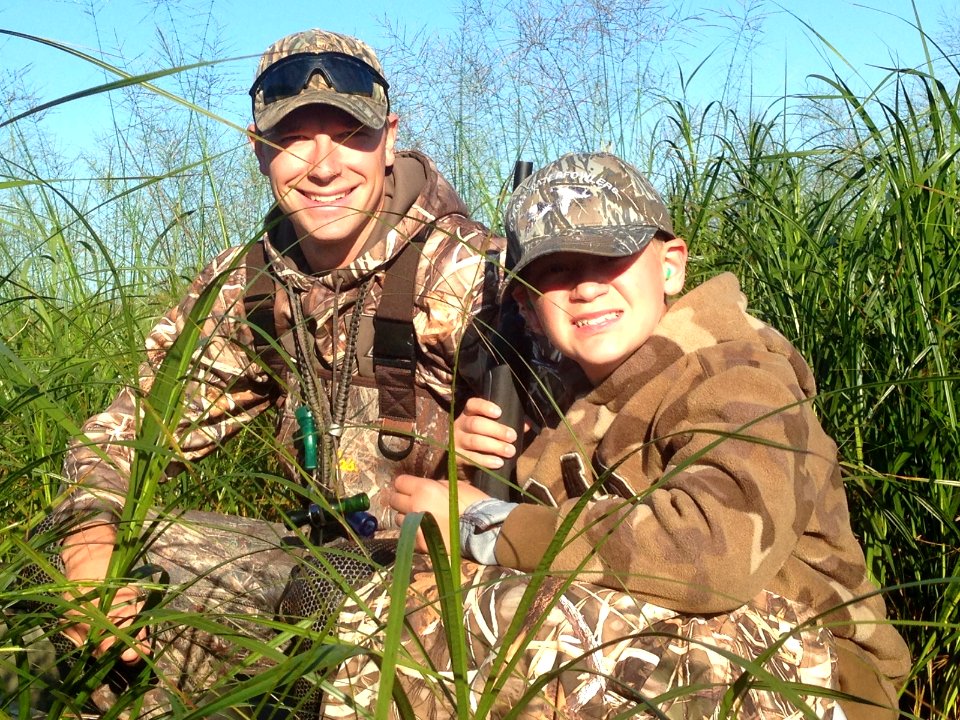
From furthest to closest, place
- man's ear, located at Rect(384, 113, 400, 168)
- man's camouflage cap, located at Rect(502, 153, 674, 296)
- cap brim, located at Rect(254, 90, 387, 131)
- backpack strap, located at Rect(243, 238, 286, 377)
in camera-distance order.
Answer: man's ear, located at Rect(384, 113, 400, 168)
backpack strap, located at Rect(243, 238, 286, 377)
cap brim, located at Rect(254, 90, 387, 131)
man's camouflage cap, located at Rect(502, 153, 674, 296)

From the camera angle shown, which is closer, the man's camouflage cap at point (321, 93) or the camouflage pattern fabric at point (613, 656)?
the camouflage pattern fabric at point (613, 656)

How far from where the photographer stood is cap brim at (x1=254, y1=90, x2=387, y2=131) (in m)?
2.96

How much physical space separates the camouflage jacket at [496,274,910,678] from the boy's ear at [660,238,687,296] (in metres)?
0.16

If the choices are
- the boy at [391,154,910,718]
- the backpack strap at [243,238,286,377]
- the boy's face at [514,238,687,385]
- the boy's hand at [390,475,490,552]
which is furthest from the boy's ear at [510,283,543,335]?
the backpack strap at [243,238,286,377]

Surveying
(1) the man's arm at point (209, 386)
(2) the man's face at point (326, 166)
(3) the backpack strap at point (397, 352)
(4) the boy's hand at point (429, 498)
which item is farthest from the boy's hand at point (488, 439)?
(2) the man's face at point (326, 166)

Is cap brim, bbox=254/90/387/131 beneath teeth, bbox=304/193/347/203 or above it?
above

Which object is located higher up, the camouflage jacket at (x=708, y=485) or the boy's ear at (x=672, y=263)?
the boy's ear at (x=672, y=263)

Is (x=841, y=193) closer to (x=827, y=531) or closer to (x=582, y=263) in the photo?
(x=582, y=263)

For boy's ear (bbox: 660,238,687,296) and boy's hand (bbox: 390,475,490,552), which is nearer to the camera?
boy's hand (bbox: 390,475,490,552)

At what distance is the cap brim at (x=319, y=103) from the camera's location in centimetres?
296

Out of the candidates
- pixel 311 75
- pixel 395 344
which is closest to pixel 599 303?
pixel 395 344

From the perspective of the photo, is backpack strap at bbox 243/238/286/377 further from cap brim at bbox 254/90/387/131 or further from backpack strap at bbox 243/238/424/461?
cap brim at bbox 254/90/387/131

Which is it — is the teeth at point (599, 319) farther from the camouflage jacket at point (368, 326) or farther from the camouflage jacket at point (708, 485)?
the camouflage jacket at point (368, 326)

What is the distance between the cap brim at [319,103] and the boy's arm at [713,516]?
4.65 ft
